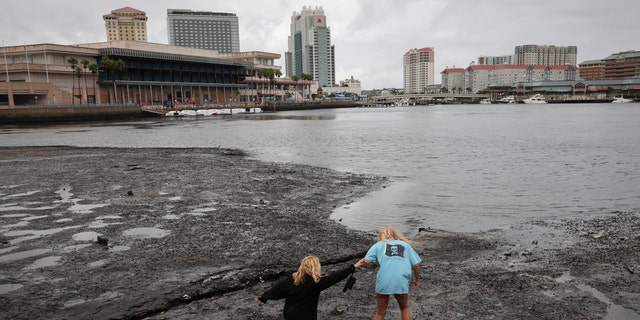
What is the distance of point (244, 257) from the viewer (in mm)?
11094

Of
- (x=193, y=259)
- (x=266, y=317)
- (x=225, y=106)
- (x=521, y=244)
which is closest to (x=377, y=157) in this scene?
(x=521, y=244)

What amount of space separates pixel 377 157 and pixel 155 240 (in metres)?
23.8

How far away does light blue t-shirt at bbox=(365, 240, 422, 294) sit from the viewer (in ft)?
22.1

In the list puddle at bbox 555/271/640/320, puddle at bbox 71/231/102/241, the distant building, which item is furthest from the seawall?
puddle at bbox 555/271/640/320

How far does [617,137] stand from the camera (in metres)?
49.7

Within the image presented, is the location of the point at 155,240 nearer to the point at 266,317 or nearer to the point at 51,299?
the point at 51,299

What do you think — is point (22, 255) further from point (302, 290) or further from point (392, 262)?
point (392, 262)

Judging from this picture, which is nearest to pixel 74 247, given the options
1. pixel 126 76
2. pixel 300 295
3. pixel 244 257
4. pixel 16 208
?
pixel 244 257

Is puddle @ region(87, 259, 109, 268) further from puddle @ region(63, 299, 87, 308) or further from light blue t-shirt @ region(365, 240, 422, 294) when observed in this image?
light blue t-shirt @ region(365, 240, 422, 294)

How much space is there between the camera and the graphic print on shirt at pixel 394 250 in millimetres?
6750

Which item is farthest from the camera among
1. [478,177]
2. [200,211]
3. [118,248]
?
[478,177]

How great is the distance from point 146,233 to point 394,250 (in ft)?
28.2

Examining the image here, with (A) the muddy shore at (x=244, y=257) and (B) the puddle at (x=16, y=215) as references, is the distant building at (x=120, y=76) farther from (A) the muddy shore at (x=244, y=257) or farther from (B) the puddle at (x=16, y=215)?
(A) the muddy shore at (x=244, y=257)

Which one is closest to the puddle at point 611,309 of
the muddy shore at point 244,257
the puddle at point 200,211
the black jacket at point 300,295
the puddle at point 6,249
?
the muddy shore at point 244,257
